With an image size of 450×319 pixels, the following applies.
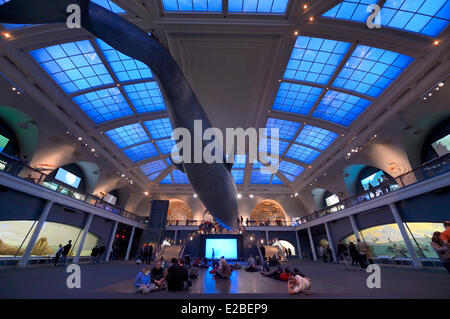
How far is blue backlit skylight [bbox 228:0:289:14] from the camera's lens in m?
9.45

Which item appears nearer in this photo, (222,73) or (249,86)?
(222,73)

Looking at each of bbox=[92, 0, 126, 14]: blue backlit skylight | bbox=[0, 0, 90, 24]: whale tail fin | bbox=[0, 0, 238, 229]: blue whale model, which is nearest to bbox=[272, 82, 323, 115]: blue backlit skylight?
bbox=[92, 0, 126, 14]: blue backlit skylight

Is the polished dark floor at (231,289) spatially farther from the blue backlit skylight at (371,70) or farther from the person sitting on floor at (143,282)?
the blue backlit skylight at (371,70)

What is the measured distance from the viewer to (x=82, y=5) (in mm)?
2650

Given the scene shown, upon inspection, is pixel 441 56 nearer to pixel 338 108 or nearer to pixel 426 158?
pixel 338 108

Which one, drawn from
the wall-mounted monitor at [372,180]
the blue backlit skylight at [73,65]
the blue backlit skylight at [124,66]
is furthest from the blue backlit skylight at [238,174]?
the blue backlit skylight at [73,65]

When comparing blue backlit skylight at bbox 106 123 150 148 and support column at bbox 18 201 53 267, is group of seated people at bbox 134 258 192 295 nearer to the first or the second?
support column at bbox 18 201 53 267

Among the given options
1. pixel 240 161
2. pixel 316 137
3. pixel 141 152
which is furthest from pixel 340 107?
pixel 141 152

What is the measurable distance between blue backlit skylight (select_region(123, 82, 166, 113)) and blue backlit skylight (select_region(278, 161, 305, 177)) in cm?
1799

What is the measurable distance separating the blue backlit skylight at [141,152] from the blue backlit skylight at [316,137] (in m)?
17.8

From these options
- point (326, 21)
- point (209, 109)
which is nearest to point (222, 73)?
point (209, 109)

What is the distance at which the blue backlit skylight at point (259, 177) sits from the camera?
2825 cm

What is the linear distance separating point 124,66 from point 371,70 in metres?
16.8
